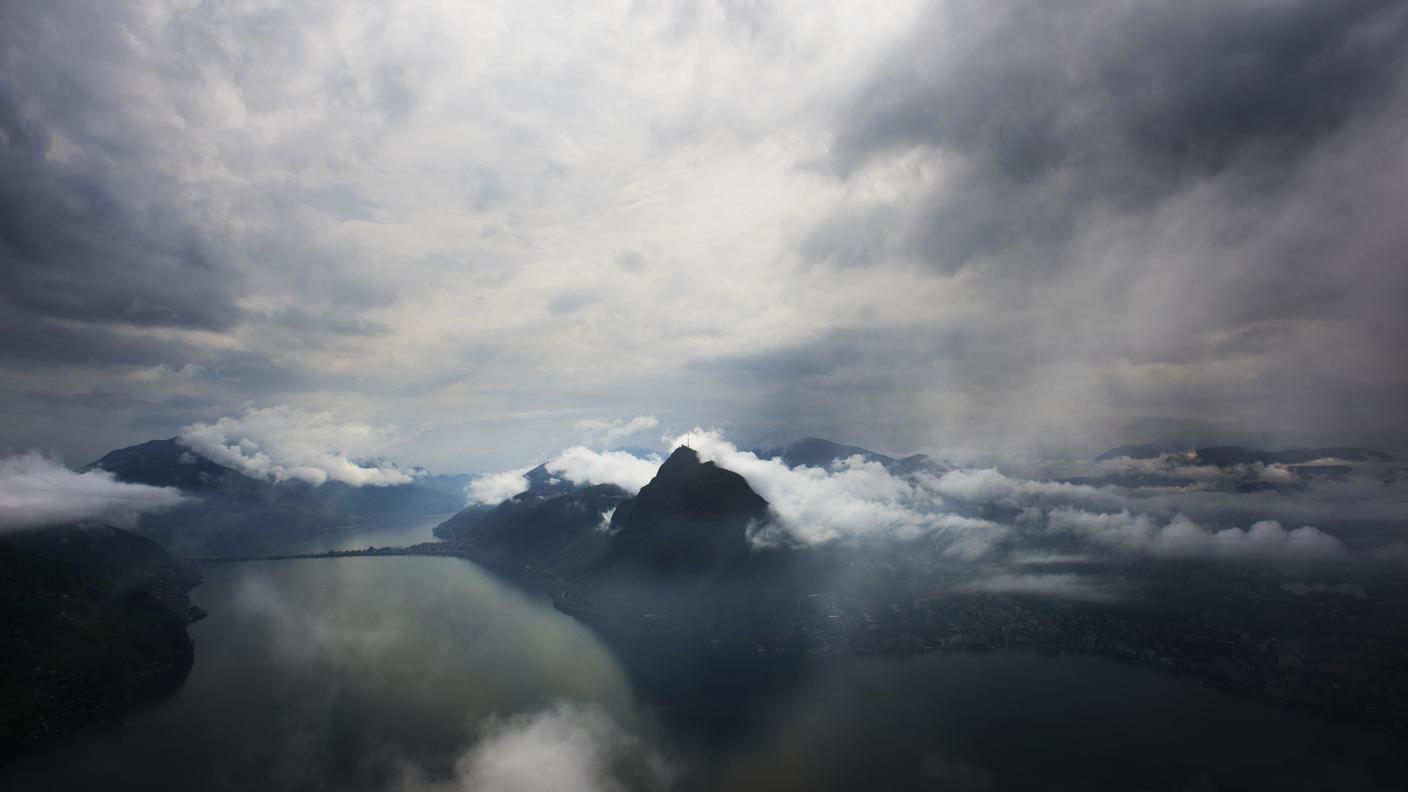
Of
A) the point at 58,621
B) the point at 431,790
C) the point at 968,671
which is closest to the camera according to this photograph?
the point at 431,790

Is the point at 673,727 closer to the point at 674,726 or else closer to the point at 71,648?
the point at 674,726

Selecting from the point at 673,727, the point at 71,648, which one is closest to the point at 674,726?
the point at 673,727


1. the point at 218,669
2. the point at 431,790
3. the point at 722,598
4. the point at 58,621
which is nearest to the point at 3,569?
the point at 58,621

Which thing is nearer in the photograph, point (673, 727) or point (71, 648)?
point (673, 727)

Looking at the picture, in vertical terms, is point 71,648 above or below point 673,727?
above

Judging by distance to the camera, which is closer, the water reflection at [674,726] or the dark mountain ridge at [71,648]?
the water reflection at [674,726]

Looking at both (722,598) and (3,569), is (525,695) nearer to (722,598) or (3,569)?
(722,598)

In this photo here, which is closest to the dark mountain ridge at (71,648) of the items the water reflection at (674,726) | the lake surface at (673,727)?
the lake surface at (673,727)

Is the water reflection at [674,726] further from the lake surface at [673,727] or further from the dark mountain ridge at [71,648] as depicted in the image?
the dark mountain ridge at [71,648]
